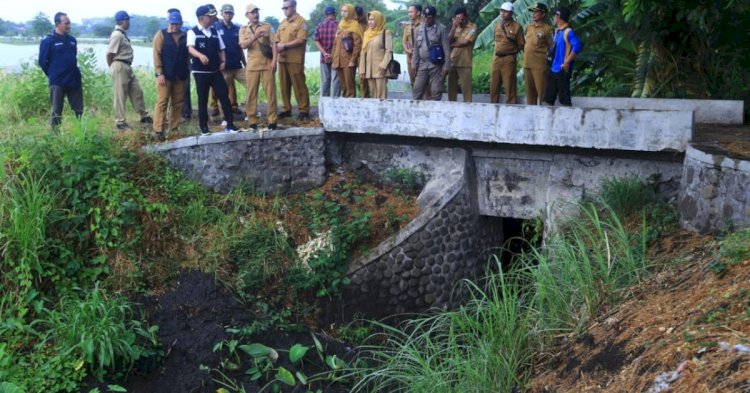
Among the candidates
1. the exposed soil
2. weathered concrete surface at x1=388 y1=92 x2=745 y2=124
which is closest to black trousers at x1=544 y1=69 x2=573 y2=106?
weathered concrete surface at x1=388 y1=92 x2=745 y2=124

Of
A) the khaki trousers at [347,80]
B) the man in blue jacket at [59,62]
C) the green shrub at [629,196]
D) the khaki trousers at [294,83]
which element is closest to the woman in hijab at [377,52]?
the khaki trousers at [347,80]

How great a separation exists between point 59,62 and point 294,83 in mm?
3204

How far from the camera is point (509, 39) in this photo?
35.7 ft

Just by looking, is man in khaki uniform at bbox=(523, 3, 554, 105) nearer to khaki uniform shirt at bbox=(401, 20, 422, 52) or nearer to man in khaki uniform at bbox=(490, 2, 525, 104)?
man in khaki uniform at bbox=(490, 2, 525, 104)

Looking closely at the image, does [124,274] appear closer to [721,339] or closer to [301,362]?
[301,362]

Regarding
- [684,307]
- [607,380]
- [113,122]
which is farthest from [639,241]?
[113,122]

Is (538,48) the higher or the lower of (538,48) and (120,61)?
the higher

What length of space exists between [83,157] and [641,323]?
684 centimetres

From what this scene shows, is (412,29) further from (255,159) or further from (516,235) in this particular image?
(516,235)

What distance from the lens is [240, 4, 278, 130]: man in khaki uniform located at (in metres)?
11.4

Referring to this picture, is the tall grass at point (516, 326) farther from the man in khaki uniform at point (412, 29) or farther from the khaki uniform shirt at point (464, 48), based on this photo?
the man in khaki uniform at point (412, 29)

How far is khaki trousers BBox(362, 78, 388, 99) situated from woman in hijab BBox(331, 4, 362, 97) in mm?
334

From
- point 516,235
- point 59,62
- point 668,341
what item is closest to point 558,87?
point 516,235

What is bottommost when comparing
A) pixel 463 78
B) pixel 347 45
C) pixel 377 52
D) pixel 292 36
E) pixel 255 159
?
pixel 255 159
